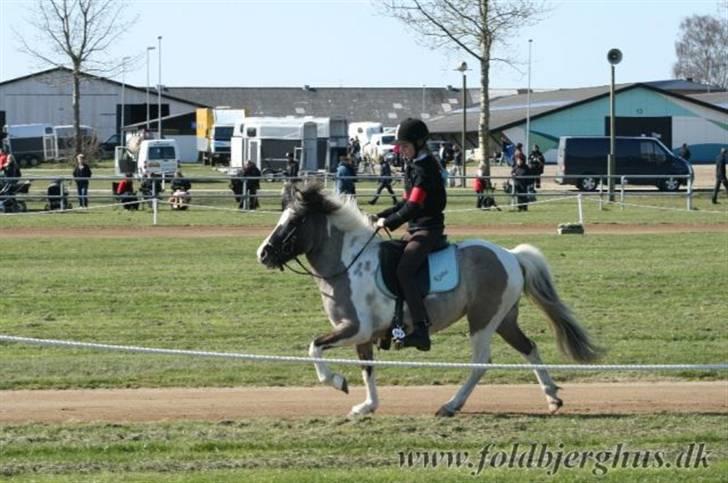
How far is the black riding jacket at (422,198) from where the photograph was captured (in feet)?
39.9

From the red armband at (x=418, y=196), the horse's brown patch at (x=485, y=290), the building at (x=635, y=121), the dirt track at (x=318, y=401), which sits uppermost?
the building at (x=635, y=121)

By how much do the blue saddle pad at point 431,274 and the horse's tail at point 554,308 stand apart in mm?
729

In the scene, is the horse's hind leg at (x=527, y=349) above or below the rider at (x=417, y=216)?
below

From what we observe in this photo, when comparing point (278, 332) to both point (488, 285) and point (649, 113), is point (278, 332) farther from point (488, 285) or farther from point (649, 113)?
point (649, 113)

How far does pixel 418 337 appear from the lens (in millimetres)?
12273

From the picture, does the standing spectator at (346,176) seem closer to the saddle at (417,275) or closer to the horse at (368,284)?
the horse at (368,284)

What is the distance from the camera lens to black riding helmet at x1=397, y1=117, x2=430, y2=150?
12203 mm

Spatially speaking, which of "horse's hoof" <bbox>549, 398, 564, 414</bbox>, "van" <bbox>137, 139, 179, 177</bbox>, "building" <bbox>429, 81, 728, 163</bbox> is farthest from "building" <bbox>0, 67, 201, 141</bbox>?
"horse's hoof" <bbox>549, 398, 564, 414</bbox>

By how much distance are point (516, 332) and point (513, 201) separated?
29.8 metres

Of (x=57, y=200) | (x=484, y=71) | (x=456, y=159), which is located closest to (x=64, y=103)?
(x=456, y=159)

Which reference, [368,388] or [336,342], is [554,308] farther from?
[336,342]

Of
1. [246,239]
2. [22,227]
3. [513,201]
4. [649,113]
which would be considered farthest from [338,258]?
[649,113]

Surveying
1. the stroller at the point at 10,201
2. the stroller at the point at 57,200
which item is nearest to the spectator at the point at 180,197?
the stroller at the point at 57,200

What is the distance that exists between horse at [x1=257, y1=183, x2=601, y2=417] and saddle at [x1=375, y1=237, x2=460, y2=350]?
47 mm
